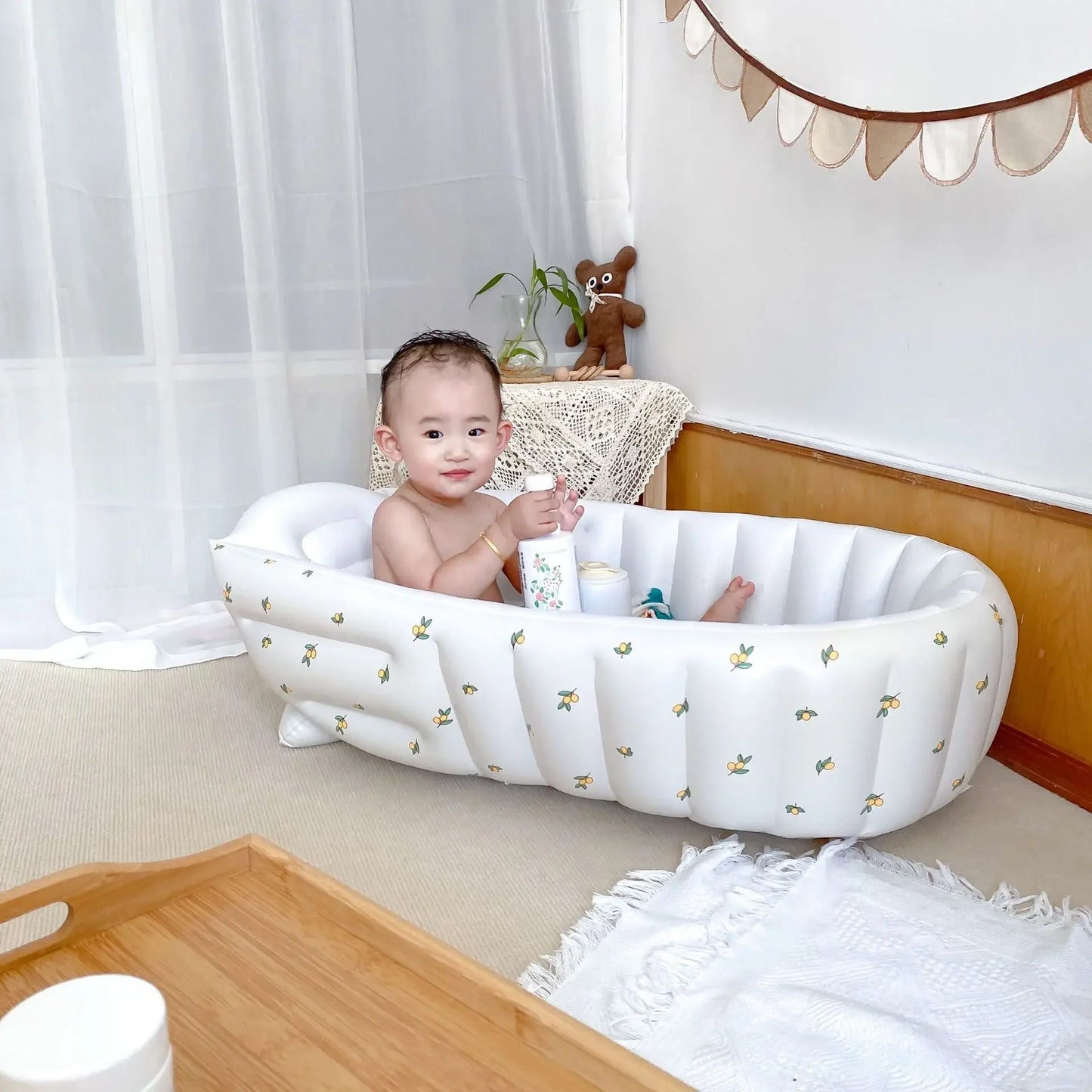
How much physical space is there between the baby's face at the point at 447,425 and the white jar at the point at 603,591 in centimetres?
25

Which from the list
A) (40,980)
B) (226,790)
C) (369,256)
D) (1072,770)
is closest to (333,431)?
(369,256)

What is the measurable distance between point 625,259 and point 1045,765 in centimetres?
147

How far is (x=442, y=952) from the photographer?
2.23 ft

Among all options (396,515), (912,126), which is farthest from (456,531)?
(912,126)

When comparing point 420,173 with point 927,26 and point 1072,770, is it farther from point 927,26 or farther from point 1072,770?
point 1072,770

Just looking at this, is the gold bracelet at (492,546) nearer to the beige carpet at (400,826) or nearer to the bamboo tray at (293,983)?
the beige carpet at (400,826)

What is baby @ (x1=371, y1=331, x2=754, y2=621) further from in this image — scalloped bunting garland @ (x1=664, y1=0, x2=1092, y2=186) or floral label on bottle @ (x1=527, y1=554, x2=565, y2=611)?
scalloped bunting garland @ (x1=664, y1=0, x2=1092, y2=186)

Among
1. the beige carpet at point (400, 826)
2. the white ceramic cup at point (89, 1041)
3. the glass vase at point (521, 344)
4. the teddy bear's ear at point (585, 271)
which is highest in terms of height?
the teddy bear's ear at point (585, 271)

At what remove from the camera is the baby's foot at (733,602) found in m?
1.77

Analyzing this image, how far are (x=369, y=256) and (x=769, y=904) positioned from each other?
5.61 feet

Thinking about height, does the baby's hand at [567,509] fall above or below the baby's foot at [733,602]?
above

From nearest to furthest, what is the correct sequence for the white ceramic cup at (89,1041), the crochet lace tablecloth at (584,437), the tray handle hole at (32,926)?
the white ceramic cup at (89,1041), the tray handle hole at (32,926), the crochet lace tablecloth at (584,437)

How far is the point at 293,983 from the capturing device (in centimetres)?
68

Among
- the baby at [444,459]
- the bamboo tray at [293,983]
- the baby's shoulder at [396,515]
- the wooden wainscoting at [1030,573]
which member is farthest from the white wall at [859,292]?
the bamboo tray at [293,983]
